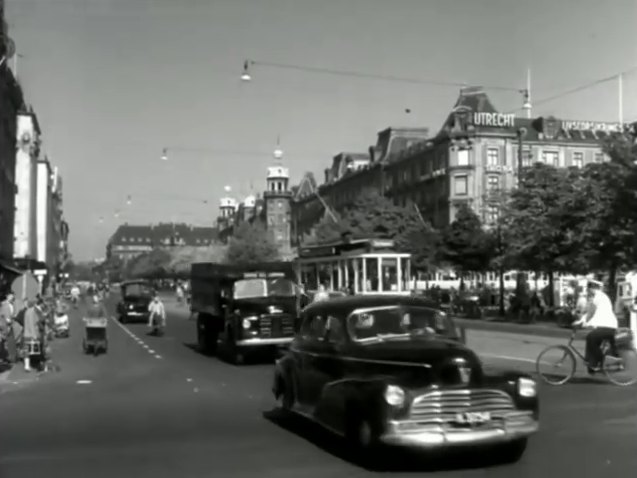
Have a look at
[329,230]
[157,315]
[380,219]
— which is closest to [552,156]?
[380,219]

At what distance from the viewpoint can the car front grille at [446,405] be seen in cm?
867

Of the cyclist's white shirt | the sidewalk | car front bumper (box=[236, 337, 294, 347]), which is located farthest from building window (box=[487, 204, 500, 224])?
the cyclist's white shirt

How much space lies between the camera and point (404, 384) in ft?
28.9

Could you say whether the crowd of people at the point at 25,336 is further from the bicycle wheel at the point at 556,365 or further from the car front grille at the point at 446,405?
the car front grille at the point at 446,405

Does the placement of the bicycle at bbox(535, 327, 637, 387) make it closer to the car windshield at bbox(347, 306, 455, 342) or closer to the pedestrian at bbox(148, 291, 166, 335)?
the car windshield at bbox(347, 306, 455, 342)

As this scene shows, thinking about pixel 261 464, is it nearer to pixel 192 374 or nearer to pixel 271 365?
pixel 192 374

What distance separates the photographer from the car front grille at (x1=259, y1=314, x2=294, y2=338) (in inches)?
860

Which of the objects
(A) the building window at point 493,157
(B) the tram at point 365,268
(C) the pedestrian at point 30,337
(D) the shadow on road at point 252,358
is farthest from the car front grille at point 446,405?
(A) the building window at point 493,157

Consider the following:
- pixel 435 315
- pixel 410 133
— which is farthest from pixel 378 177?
pixel 435 315

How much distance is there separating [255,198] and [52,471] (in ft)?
571

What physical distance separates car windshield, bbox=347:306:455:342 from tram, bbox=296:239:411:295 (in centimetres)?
2198

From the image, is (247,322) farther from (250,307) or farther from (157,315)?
(157,315)

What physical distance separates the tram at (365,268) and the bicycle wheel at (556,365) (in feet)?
52.8

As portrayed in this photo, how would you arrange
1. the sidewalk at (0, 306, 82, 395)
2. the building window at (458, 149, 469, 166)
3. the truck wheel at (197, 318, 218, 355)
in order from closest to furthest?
1. the sidewalk at (0, 306, 82, 395)
2. the truck wheel at (197, 318, 218, 355)
3. the building window at (458, 149, 469, 166)
